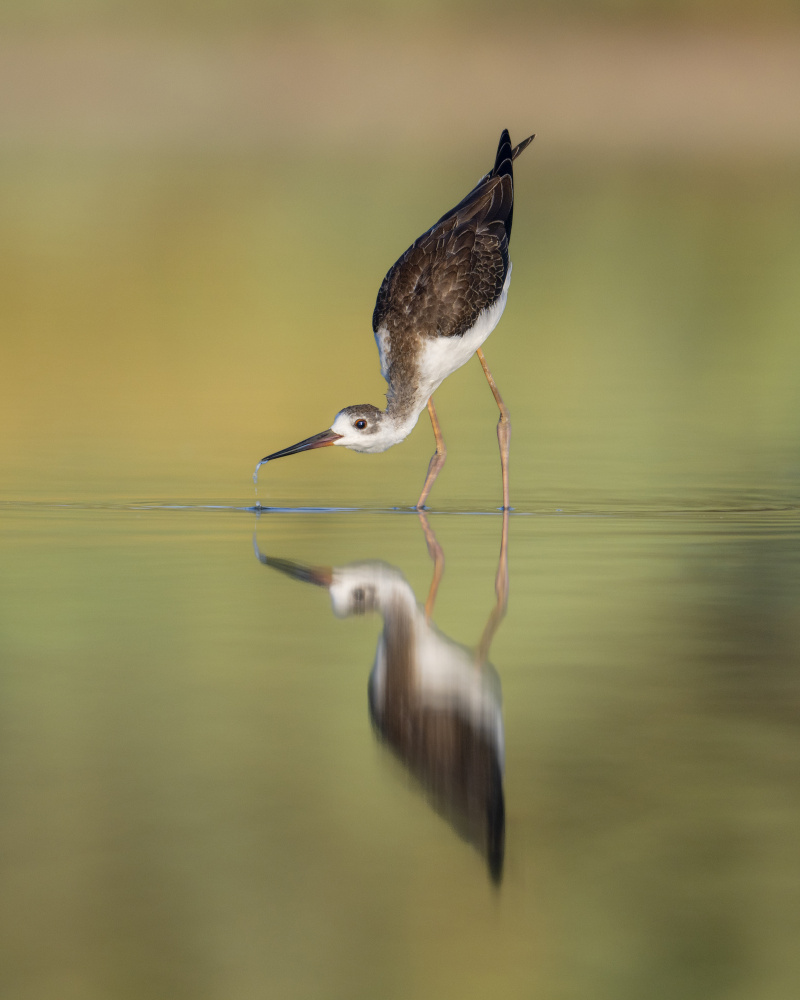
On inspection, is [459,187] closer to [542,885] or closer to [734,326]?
[734,326]

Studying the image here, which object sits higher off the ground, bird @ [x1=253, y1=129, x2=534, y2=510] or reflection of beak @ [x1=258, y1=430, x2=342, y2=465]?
bird @ [x1=253, y1=129, x2=534, y2=510]

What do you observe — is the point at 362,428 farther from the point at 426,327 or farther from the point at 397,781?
the point at 397,781

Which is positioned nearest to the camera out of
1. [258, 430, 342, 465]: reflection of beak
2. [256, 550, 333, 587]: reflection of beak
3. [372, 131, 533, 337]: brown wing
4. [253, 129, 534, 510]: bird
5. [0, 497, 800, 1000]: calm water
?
[0, 497, 800, 1000]: calm water

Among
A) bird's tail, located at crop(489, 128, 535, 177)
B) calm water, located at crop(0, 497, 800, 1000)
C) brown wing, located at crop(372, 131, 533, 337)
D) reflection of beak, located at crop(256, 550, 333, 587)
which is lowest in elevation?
calm water, located at crop(0, 497, 800, 1000)

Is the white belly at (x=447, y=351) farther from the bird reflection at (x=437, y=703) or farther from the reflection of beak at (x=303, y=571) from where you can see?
the bird reflection at (x=437, y=703)

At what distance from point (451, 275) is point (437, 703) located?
471 cm

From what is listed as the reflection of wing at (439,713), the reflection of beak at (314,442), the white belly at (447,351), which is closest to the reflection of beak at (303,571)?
the reflection of wing at (439,713)

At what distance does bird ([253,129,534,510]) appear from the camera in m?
8.36

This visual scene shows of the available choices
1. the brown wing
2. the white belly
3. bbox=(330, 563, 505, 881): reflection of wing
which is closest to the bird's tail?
the brown wing

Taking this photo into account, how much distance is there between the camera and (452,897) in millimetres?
3107

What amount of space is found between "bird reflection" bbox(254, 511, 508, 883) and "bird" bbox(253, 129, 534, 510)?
246cm

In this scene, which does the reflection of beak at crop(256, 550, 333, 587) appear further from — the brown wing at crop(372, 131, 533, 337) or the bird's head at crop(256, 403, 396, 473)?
the brown wing at crop(372, 131, 533, 337)

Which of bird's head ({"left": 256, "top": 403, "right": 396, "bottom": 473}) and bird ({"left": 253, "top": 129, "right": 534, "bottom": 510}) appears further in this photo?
bird ({"left": 253, "top": 129, "right": 534, "bottom": 510})

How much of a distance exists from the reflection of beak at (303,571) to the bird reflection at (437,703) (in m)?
0.01
